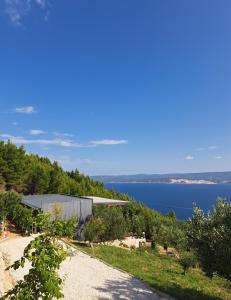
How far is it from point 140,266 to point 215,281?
5.80 meters

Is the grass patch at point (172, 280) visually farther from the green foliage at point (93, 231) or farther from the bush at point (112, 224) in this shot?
the bush at point (112, 224)

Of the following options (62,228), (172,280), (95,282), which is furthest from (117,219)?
(62,228)

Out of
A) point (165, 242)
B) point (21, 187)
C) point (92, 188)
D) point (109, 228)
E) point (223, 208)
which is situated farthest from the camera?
point (92, 188)

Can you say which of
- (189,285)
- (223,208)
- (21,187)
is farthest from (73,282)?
(21,187)

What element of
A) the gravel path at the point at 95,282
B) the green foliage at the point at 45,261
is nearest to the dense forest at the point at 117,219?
the green foliage at the point at 45,261

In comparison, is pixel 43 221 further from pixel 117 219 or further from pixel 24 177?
pixel 24 177

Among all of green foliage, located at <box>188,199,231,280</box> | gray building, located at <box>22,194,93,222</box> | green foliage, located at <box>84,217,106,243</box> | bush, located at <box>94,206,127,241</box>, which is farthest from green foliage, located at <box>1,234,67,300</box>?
bush, located at <box>94,206,127,241</box>

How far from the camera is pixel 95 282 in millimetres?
18906

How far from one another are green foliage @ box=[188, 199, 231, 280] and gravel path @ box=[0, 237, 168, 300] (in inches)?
123

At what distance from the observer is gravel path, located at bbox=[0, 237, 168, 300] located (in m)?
16.7

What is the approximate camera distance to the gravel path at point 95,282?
1673 cm

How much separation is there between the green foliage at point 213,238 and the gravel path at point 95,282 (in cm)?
311

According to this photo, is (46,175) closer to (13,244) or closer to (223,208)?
(13,244)

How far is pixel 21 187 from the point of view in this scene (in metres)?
52.7
